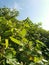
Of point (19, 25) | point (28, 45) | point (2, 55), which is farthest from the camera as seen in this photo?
point (19, 25)

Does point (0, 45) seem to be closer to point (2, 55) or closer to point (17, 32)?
point (2, 55)

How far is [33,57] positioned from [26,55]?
0.10 m

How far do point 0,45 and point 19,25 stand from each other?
0.71 meters

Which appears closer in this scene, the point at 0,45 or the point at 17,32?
the point at 0,45

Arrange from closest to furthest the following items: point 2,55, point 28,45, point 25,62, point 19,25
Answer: point 2,55 < point 25,62 < point 28,45 < point 19,25

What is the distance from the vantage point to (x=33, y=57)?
2.57 metres

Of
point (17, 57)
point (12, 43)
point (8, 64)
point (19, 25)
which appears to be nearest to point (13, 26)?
point (19, 25)

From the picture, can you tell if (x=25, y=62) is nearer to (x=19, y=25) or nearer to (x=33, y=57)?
(x=33, y=57)

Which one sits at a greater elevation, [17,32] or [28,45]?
[17,32]

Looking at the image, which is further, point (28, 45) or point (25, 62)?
point (28, 45)

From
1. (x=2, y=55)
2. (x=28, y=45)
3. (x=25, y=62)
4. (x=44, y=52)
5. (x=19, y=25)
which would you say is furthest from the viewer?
(x=44, y=52)

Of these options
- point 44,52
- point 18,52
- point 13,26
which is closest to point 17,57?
point 18,52

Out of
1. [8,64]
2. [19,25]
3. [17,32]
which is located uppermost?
[19,25]

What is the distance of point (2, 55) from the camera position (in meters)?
2.25
